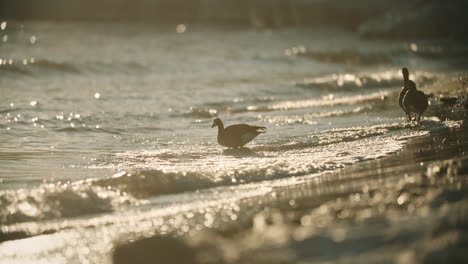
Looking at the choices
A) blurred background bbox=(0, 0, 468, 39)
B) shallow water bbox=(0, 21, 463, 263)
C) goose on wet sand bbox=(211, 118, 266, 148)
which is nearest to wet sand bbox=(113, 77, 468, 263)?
shallow water bbox=(0, 21, 463, 263)

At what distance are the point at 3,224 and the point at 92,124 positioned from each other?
7.65 m

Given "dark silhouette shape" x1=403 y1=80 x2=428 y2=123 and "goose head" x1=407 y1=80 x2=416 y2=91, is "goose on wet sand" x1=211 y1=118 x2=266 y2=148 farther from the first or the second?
"goose head" x1=407 y1=80 x2=416 y2=91

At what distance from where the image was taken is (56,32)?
44062mm

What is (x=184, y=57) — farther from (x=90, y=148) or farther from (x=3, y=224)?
(x=3, y=224)

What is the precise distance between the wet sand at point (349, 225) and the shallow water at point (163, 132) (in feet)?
1.13

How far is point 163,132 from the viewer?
14.8 meters

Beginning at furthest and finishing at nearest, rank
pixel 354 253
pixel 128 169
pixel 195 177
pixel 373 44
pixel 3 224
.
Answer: pixel 373 44 < pixel 128 169 < pixel 195 177 < pixel 3 224 < pixel 354 253

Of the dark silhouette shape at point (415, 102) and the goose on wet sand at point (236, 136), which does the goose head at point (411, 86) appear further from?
the goose on wet sand at point (236, 136)

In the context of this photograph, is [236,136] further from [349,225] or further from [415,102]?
[349,225]

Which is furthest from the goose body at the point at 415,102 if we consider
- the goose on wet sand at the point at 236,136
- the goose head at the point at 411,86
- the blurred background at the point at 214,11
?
the blurred background at the point at 214,11

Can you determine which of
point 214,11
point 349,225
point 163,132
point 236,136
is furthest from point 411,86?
point 214,11

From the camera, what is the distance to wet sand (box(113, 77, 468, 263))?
531cm

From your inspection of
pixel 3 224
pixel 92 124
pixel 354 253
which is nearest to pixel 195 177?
pixel 3 224

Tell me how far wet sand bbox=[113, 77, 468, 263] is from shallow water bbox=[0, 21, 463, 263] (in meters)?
0.34
